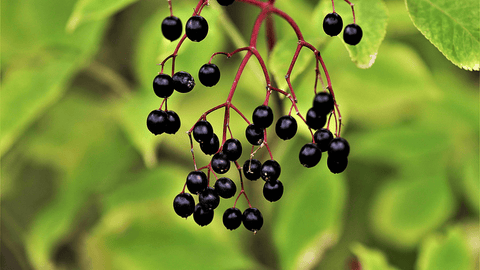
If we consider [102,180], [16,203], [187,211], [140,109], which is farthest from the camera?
[16,203]

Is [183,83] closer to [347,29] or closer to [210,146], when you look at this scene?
[210,146]

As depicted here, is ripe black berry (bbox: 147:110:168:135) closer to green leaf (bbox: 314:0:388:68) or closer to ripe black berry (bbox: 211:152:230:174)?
ripe black berry (bbox: 211:152:230:174)

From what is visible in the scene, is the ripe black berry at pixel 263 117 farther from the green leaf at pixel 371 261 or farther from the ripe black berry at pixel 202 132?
the green leaf at pixel 371 261

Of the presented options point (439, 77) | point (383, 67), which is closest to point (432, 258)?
point (383, 67)

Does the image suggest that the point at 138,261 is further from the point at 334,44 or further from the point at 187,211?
the point at 334,44

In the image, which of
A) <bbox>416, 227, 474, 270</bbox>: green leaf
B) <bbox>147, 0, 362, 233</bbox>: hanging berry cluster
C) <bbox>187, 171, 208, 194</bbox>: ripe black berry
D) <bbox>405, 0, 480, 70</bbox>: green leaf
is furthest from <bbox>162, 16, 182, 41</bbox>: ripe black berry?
<bbox>416, 227, 474, 270</bbox>: green leaf
